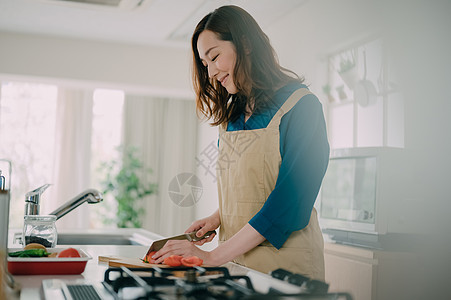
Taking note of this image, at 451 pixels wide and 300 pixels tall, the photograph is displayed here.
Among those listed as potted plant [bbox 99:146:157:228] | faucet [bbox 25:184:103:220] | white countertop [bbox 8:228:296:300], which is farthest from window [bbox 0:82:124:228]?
white countertop [bbox 8:228:296:300]

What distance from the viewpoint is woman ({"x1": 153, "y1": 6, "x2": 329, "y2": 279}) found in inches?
51.2

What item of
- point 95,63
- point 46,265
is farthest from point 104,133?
point 46,265

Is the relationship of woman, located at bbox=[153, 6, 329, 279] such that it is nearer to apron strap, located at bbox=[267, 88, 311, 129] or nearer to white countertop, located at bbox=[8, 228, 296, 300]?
apron strap, located at bbox=[267, 88, 311, 129]

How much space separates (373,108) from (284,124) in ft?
7.19

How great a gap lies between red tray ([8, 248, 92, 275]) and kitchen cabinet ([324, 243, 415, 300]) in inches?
58.6

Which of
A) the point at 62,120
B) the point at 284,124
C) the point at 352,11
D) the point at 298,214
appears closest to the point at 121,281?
the point at 298,214

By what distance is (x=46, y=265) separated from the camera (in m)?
1.15


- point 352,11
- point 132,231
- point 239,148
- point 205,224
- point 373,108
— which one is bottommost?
point 132,231

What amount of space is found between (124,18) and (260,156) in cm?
387

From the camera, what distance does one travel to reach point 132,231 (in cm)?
284

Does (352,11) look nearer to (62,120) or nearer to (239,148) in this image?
(239,148)

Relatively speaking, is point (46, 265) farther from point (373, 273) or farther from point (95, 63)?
point (95, 63)

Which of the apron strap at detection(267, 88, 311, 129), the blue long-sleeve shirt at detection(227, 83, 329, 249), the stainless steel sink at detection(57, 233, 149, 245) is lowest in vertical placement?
the stainless steel sink at detection(57, 233, 149, 245)

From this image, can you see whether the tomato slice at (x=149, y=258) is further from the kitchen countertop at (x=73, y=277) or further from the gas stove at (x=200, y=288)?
the gas stove at (x=200, y=288)
